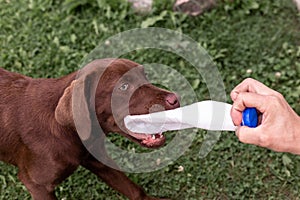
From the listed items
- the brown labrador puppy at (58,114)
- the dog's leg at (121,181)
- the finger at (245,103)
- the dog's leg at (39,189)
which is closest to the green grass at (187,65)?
the dog's leg at (121,181)

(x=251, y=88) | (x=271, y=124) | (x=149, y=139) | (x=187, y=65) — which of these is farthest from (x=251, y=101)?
(x=187, y=65)

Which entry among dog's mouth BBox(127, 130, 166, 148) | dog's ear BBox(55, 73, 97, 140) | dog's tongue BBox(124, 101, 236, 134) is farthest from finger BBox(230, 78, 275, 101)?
dog's ear BBox(55, 73, 97, 140)

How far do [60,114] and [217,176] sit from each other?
1749 millimetres

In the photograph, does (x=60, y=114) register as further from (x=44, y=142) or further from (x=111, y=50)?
(x=111, y=50)

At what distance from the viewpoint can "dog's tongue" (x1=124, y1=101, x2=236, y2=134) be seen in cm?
360

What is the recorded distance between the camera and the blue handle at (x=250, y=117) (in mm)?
3197

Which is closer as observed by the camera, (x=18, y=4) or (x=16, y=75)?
(x=16, y=75)

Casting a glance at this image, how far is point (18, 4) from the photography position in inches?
256

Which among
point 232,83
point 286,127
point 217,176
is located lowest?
point 217,176

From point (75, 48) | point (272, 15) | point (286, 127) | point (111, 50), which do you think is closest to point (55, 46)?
point (75, 48)

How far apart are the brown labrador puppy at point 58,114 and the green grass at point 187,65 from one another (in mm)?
862

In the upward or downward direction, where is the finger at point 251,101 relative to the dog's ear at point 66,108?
upward

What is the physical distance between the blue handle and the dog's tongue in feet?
1.13

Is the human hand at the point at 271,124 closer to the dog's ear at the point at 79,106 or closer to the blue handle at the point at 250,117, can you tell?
the blue handle at the point at 250,117
